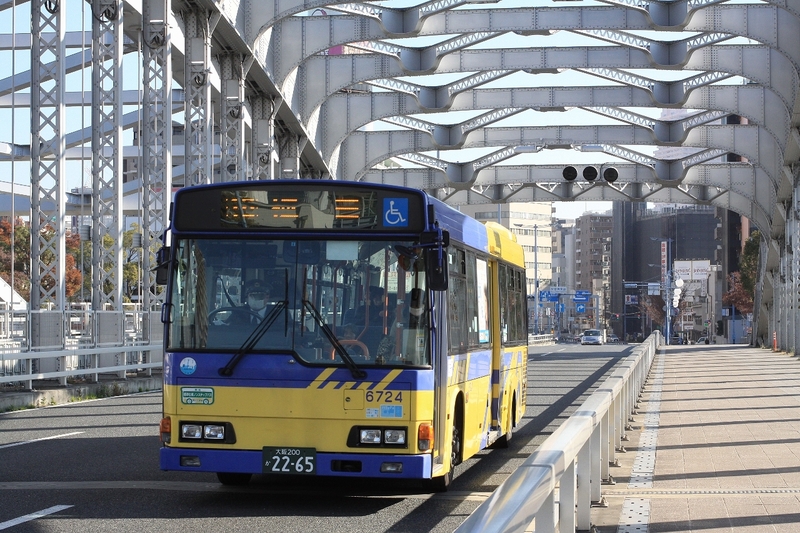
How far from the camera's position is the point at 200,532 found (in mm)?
8320

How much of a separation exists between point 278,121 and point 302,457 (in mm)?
31814

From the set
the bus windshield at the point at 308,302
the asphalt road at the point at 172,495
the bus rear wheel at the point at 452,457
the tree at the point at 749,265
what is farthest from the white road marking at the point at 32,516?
the tree at the point at 749,265

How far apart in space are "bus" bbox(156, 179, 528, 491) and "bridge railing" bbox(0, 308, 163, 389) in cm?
1093

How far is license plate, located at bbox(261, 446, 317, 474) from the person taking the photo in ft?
30.8

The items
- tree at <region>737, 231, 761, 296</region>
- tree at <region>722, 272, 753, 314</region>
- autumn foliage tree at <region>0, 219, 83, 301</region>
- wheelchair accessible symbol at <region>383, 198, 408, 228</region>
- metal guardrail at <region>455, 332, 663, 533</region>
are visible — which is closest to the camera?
metal guardrail at <region>455, 332, 663, 533</region>

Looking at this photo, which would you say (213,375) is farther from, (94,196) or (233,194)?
(94,196)

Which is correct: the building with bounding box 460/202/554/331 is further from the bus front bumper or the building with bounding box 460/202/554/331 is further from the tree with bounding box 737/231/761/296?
the bus front bumper

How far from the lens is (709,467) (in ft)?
39.2

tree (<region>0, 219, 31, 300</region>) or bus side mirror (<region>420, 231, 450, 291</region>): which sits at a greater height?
tree (<region>0, 219, 31, 300</region>)

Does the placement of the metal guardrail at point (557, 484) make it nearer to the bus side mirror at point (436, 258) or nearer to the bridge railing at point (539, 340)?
the bus side mirror at point (436, 258)

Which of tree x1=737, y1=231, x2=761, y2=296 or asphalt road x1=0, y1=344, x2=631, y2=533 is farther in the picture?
tree x1=737, y1=231, x2=761, y2=296

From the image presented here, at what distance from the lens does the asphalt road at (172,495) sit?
8.72 meters

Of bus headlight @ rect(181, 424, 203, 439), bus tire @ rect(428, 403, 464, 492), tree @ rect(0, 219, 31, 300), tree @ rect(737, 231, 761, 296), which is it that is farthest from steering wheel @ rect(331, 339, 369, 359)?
tree @ rect(737, 231, 761, 296)

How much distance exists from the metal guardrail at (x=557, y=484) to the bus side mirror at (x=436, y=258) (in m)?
1.51
